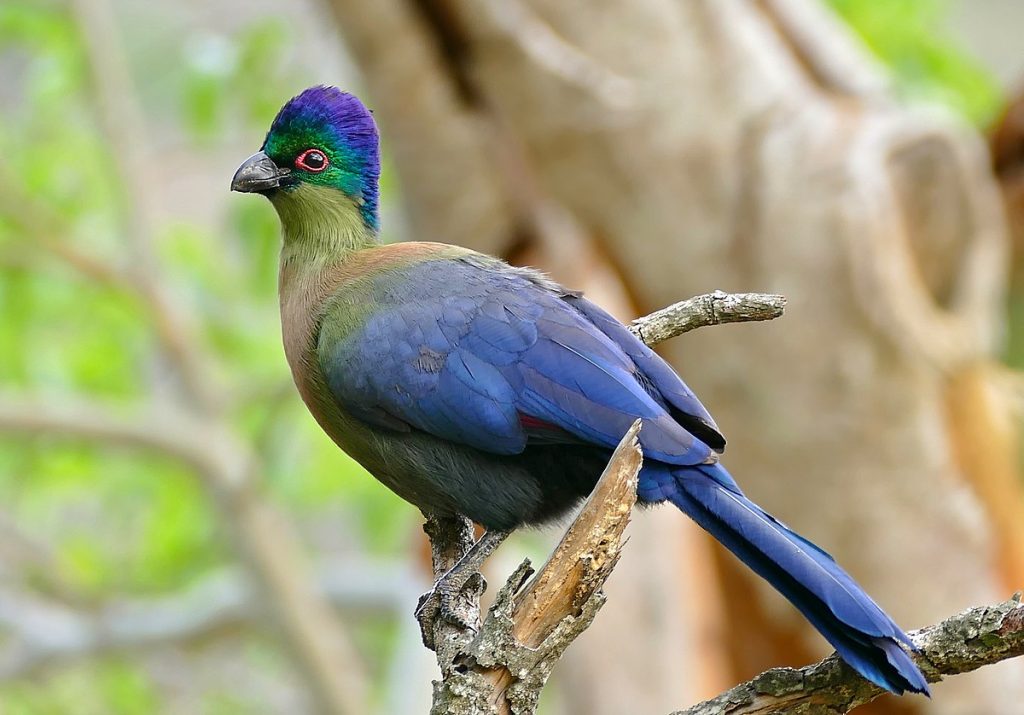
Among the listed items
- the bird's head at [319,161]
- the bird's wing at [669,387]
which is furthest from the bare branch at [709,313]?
the bird's head at [319,161]

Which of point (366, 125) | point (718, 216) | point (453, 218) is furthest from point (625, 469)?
point (453, 218)

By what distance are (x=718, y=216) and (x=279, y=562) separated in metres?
3.90

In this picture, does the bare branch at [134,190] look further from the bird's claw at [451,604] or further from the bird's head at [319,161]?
the bird's claw at [451,604]

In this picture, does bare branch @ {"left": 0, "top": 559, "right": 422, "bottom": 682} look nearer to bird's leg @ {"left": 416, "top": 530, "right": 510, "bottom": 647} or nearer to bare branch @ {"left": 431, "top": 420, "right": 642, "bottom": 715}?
bird's leg @ {"left": 416, "top": 530, "right": 510, "bottom": 647}

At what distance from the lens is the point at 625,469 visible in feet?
8.07

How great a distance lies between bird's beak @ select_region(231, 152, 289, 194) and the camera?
3.28m

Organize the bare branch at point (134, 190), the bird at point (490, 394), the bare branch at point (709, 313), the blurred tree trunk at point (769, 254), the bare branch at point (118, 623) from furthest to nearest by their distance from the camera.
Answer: the bare branch at point (118, 623)
the bare branch at point (134, 190)
the blurred tree trunk at point (769, 254)
the bare branch at point (709, 313)
the bird at point (490, 394)

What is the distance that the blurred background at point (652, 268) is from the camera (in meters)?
6.38

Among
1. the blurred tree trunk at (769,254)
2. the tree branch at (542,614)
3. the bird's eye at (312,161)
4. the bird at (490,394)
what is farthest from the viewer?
the blurred tree trunk at (769,254)

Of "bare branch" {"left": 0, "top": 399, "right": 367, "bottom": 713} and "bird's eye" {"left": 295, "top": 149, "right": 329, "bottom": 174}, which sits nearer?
"bird's eye" {"left": 295, "top": 149, "right": 329, "bottom": 174}

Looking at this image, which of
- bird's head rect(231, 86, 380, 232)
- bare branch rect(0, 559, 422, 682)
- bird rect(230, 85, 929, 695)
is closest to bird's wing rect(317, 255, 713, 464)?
bird rect(230, 85, 929, 695)

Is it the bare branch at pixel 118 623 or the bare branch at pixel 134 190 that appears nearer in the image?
the bare branch at pixel 134 190

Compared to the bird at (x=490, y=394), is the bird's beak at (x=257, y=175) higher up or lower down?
higher up

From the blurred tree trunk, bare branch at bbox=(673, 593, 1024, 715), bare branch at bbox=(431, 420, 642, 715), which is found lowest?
bare branch at bbox=(673, 593, 1024, 715)
